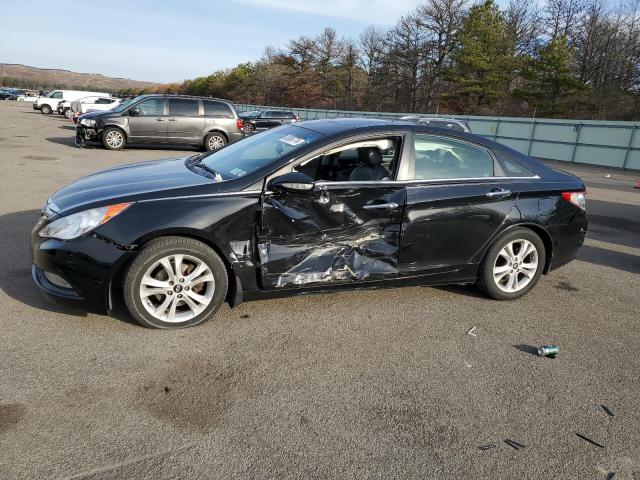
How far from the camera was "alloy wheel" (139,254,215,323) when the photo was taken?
3.44 metres

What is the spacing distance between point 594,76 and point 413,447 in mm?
44460

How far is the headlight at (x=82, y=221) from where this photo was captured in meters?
3.35

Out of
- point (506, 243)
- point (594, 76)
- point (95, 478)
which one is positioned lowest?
point (95, 478)

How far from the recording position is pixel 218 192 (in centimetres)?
354

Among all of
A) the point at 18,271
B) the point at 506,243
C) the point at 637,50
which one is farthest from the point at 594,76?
the point at 18,271

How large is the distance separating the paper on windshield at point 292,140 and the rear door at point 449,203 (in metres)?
0.89

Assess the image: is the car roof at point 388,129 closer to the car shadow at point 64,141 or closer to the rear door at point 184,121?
the rear door at point 184,121

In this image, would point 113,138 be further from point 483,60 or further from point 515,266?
point 483,60

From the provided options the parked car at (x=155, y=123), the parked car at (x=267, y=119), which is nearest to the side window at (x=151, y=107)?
the parked car at (x=155, y=123)

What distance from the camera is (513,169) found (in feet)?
14.7

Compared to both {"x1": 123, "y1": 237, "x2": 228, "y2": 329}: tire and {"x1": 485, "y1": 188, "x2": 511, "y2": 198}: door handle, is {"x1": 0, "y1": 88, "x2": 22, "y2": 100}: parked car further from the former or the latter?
{"x1": 485, "y1": 188, "x2": 511, "y2": 198}: door handle

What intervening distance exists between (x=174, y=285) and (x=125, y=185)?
92cm

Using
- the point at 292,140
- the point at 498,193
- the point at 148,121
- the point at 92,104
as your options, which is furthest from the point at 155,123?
the point at 92,104

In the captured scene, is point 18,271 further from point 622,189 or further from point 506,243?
point 622,189
